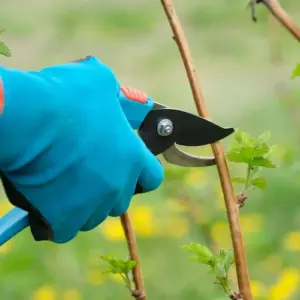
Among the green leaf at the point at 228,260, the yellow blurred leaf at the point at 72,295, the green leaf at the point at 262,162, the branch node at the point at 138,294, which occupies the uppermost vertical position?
the green leaf at the point at 262,162

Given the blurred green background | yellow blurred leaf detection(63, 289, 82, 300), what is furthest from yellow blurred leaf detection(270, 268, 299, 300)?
yellow blurred leaf detection(63, 289, 82, 300)

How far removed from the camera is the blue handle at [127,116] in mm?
821

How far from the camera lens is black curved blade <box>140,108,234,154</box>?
0.87 metres

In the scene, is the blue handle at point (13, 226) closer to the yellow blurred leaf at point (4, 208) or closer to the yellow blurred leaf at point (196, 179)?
the yellow blurred leaf at point (196, 179)

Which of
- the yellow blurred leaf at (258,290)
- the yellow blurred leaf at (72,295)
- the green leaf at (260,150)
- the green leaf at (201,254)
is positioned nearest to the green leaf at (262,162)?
the green leaf at (260,150)

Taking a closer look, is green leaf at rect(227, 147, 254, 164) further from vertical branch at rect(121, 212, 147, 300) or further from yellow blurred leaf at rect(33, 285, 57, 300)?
yellow blurred leaf at rect(33, 285, 57, 300)

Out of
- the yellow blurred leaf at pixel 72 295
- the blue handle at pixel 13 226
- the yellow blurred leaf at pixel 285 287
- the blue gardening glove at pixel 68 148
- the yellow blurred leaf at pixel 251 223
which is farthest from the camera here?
the yellow blurred leaf at pixel 251 223

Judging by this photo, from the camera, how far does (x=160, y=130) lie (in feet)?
2.86

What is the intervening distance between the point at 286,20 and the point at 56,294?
1.15 m

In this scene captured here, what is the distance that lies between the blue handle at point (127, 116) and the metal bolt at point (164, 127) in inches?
0.9

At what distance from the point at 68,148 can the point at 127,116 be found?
124mm

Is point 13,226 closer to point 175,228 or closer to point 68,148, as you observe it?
point 68,148

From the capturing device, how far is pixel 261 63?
10.5ft

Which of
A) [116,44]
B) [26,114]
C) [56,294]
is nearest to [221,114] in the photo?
[116,44]
